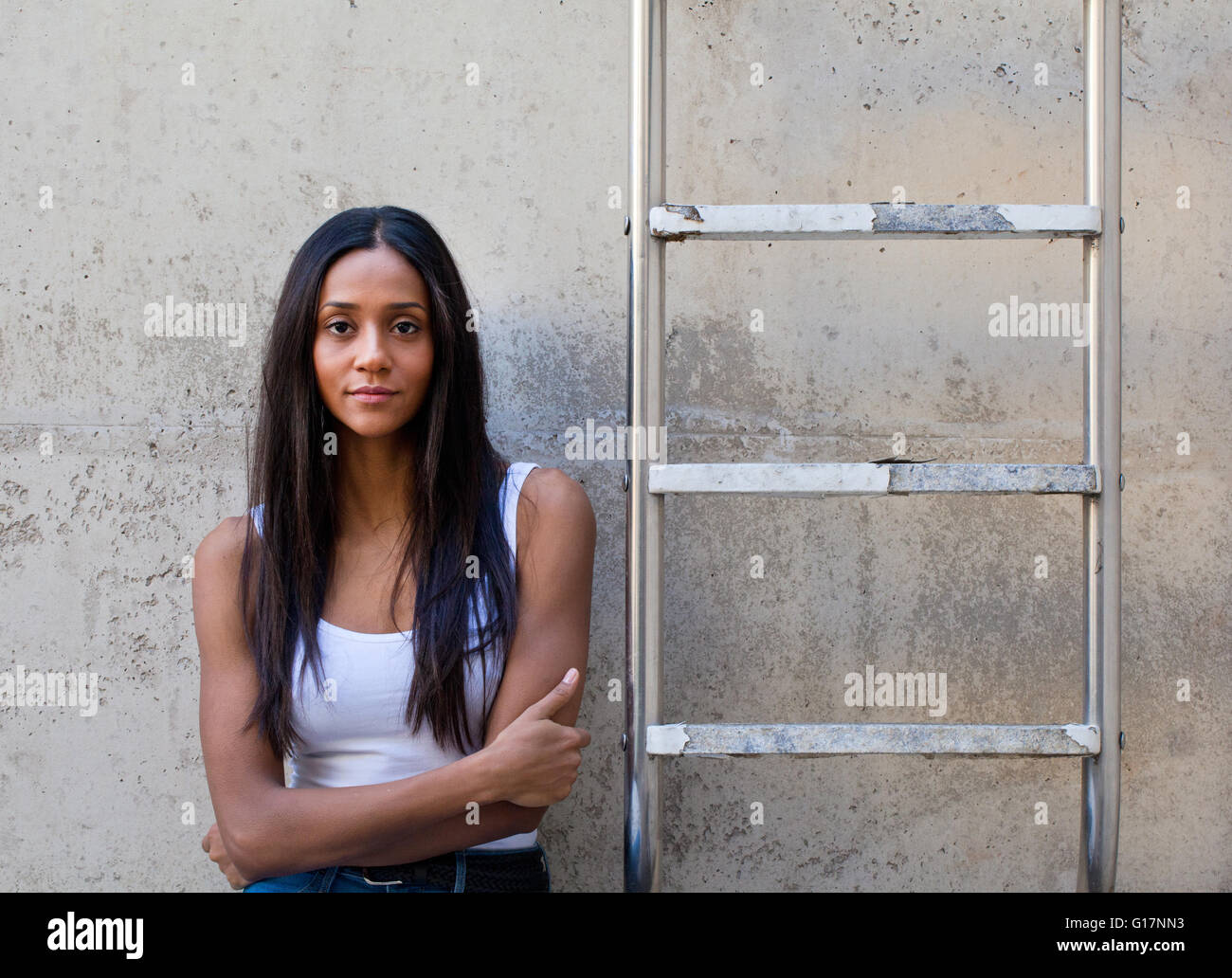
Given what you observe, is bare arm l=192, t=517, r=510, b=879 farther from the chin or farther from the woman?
the chin

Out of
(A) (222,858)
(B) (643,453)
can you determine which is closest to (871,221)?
(B) (643,453)

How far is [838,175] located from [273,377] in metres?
1.33

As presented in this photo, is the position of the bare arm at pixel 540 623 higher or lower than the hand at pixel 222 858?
higher

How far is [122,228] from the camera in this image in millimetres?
2359

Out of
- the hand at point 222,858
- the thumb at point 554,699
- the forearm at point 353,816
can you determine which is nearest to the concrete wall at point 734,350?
the hand at point 222,858

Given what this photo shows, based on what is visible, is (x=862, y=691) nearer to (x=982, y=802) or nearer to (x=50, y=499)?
(x=982, y=802)

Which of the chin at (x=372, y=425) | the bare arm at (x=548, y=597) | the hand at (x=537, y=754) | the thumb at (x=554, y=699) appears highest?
the chin at (x=372, y=425)

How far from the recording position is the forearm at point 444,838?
1.80 meters

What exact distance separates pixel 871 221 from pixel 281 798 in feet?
4.56

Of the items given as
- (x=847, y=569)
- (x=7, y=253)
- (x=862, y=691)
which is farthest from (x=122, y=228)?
(x=862, y=691)

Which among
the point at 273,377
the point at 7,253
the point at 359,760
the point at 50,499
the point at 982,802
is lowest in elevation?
the point at 982,802

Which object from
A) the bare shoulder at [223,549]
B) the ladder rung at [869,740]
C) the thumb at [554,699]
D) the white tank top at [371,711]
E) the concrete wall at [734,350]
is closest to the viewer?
the ladder rung at [869,740]

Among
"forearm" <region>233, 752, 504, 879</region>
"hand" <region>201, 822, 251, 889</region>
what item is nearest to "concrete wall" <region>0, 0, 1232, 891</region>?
"hand" <region>201, 822, 251, 889</region>

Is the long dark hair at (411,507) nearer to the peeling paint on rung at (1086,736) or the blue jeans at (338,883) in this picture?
the blue jeans at (338,883)
